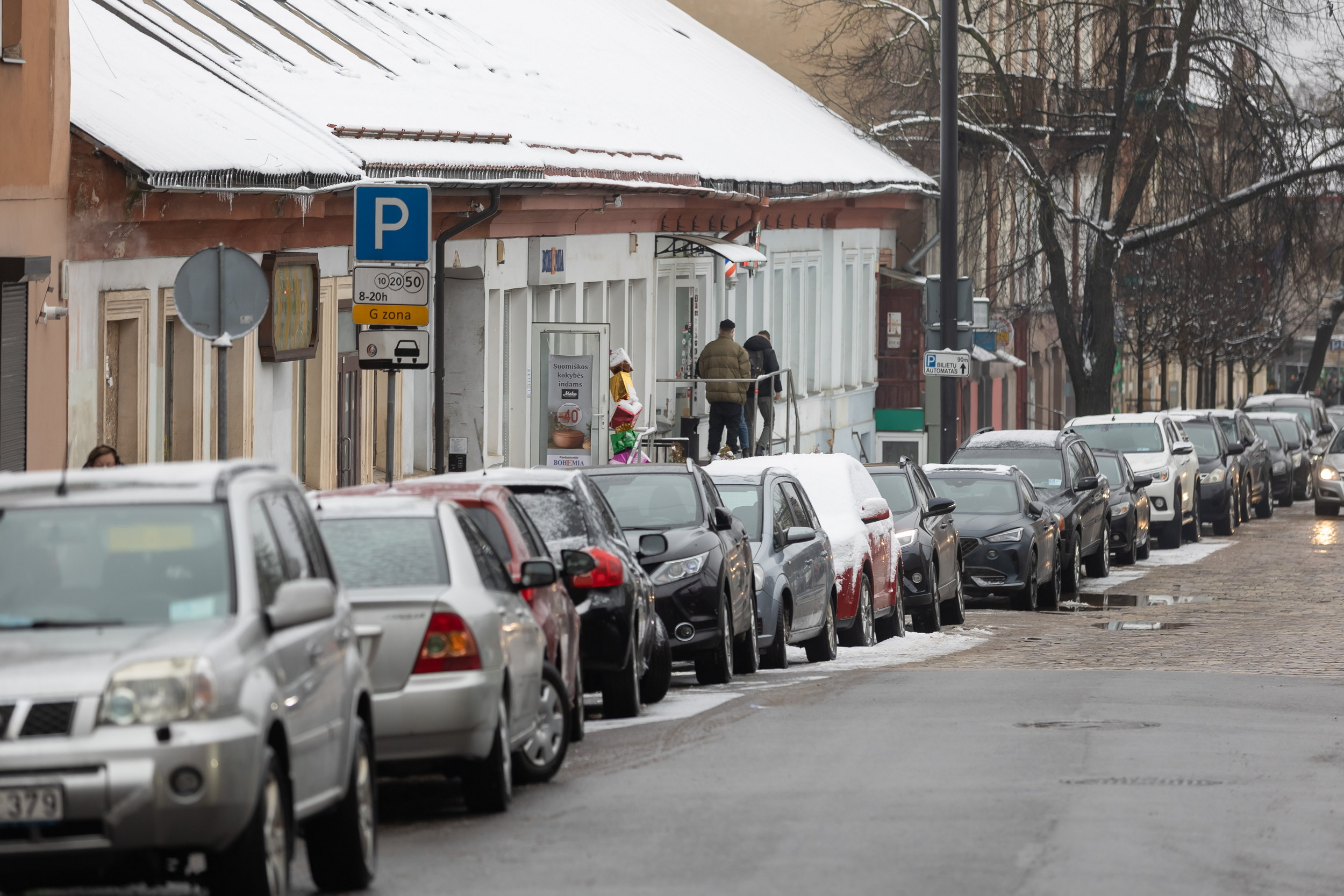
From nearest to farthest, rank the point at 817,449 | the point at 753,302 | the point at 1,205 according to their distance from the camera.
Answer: the point at 1,205, the point at 753,302, the point at 817,449

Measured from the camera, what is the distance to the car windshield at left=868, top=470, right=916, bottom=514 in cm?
2506

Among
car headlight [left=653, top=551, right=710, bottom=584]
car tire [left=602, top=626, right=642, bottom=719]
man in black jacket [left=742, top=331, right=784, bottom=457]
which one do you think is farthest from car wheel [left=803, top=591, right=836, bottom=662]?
man in black jacket [left=742, top=331, right=784, bottom=457]

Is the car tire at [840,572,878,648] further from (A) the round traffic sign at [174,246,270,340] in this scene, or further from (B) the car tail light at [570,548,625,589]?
(A) the round traffic sign at [174,246,270,340]

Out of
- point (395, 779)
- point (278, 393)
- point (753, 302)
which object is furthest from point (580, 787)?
point (753, 302)

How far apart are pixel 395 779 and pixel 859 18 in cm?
4033

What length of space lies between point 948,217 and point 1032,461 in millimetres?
3404

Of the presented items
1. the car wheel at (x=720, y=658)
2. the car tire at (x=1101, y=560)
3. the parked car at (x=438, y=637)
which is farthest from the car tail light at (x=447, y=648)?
the car tire at (x=1101, y=560)

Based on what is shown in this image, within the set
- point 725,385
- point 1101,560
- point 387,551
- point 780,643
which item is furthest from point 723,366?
point 387,551

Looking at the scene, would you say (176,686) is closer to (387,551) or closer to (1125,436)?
(387,551)

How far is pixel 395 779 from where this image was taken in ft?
39.5

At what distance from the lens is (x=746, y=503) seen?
783 inches

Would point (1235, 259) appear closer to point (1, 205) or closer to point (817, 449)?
point (817, 449)

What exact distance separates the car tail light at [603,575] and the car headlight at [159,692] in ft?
22.3

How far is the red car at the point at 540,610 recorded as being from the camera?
38.2 ft
